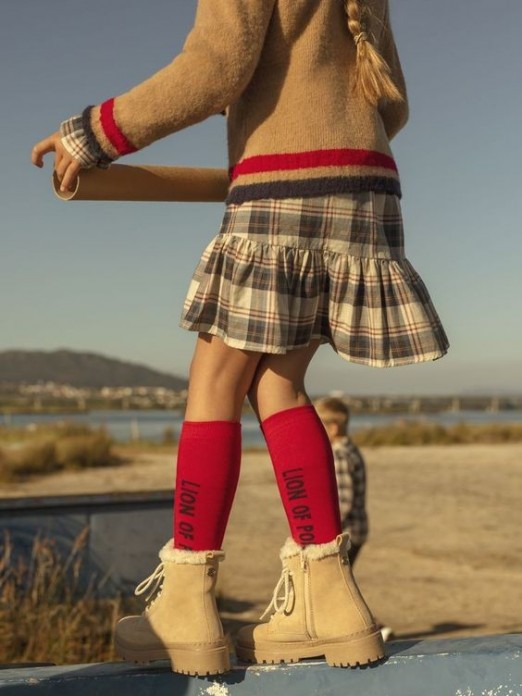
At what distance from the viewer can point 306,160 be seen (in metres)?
1.91

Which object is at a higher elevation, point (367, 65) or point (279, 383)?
point (367, 65)

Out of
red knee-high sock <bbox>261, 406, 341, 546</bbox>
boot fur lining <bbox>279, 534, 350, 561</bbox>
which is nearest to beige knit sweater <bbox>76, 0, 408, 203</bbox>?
red knee-high sock <bbox>261, 406, 341, 546</bbox>

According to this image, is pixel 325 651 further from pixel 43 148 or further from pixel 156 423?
pixel 156 423

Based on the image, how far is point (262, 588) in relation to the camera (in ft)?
21.8

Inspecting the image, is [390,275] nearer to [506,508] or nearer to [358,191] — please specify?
[358,191]

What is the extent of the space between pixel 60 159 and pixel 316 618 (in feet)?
3.47

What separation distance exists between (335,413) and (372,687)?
12.5 feet

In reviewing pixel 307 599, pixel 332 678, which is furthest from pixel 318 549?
pixel 332 678

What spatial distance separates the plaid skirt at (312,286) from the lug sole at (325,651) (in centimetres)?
54

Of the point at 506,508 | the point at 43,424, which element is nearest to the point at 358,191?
the point at 506,508

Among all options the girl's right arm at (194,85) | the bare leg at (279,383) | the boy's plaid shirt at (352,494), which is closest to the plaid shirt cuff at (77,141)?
the girl's right arm at (194,85)

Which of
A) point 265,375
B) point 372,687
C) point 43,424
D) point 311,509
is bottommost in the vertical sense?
point 43,424

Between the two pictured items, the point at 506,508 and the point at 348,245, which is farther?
the point at 506,508

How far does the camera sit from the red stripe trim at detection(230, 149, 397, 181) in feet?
6.26
